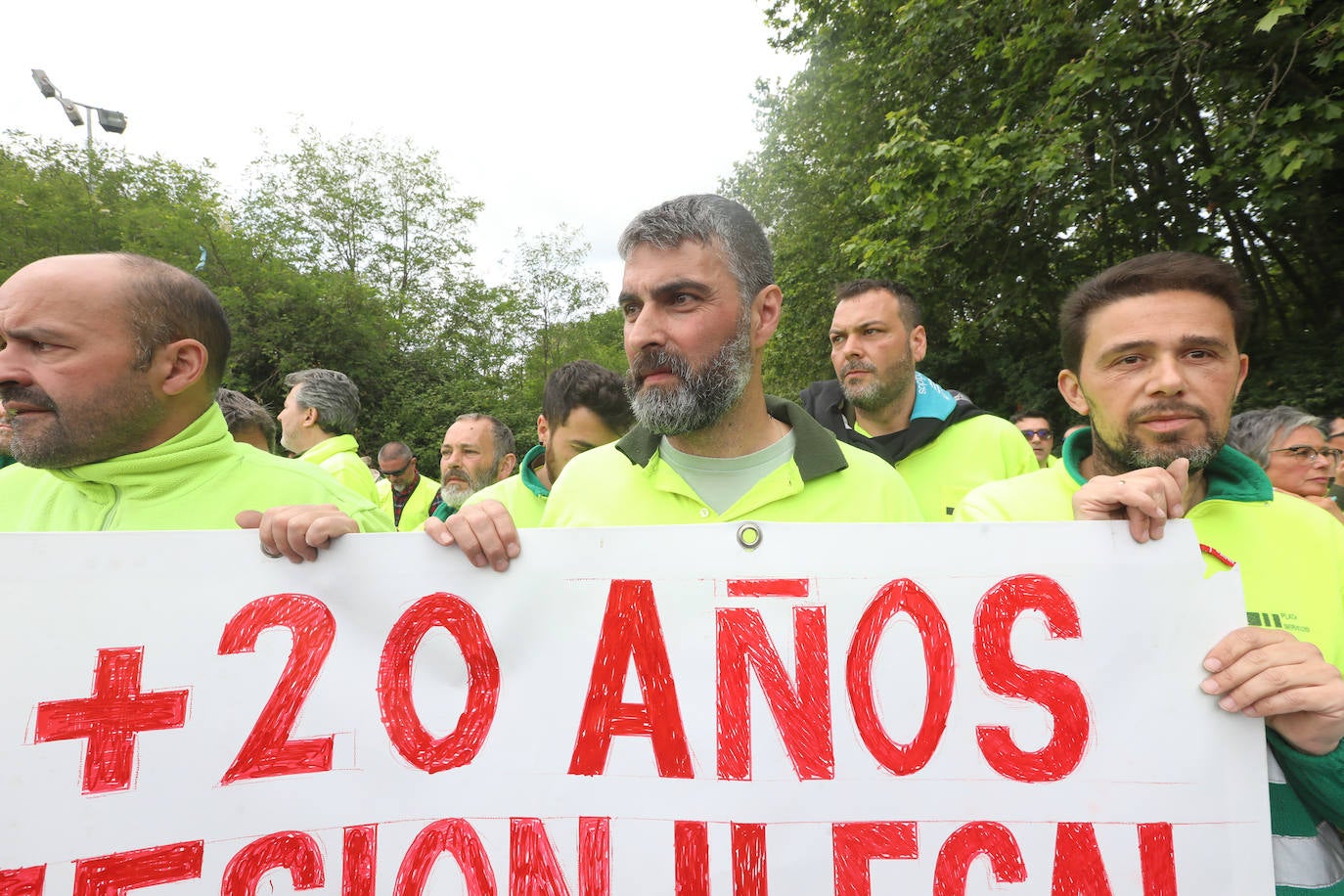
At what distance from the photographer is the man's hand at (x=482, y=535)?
149 centimetres

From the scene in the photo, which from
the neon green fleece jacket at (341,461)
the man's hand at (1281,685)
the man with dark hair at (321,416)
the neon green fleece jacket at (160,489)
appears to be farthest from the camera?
the man with dark hair at (321,416)

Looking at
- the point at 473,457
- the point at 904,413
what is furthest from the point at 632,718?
the point at 473,457

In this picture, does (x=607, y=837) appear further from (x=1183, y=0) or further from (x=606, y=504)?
(x=1183, y=0)

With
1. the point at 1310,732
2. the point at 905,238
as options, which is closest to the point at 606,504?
the point at 1310,732

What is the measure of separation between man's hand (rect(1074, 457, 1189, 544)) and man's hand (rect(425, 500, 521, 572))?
1.14 metres

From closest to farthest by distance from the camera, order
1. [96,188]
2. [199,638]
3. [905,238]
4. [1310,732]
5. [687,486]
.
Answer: [1310,732], [199,638], [687,486], [905,238], [96,188]

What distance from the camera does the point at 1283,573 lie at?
1.53 meters

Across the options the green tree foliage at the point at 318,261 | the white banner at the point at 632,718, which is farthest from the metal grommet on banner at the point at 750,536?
the green tree foliage at the point at 318,261

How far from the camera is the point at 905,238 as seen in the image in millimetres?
9859

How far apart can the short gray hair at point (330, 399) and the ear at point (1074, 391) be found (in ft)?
13.6

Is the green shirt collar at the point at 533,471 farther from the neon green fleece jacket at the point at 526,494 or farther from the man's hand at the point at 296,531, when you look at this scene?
the man's hand at the point at 296,531

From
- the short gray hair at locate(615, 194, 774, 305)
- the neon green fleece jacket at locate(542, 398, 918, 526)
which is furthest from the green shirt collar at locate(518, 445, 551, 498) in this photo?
the short gray hair at locate(615, 194, 774, 305)

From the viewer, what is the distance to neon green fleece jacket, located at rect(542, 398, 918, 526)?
177cm

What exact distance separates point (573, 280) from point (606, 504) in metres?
29.1
